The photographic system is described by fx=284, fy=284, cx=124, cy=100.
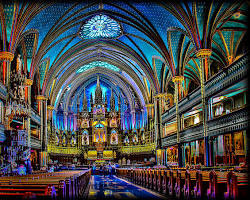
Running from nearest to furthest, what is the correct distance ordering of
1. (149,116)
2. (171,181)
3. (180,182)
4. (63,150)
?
1. (180,182)
2. (171,181)
3. (149,116)
4. (63,150)

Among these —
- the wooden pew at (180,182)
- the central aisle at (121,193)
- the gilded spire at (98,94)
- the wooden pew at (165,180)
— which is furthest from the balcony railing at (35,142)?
the wooden pew at (180,182)

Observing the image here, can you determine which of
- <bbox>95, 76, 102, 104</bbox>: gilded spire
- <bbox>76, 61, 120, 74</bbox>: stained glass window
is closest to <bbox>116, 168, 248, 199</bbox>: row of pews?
<bbox>76, 61, 120, 74</bbox>: stained glass window

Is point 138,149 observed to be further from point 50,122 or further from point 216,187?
point 216,187

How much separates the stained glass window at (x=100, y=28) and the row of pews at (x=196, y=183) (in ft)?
60.0

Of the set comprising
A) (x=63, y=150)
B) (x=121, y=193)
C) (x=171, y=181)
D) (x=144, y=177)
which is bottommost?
(x=63, y=150)

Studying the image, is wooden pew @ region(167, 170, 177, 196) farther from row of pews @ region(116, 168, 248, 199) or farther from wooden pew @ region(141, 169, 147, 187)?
wooden pew @ region(141, 169, 147, 187)

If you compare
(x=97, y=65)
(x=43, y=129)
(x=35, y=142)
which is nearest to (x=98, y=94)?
(x=97, y=65)

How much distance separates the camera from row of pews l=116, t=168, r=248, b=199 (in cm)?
550

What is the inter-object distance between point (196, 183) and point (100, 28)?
26868 mm

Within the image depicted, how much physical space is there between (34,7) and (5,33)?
300 cm

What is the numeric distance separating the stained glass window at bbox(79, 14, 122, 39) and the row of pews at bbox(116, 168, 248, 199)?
1830 centimetres

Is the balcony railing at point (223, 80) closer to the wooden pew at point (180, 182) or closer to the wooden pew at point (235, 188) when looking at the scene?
the wooden pew at point (180, 182)

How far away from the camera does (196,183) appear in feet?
24.8

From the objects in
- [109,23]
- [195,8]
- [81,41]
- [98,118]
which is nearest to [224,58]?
[195,8]
